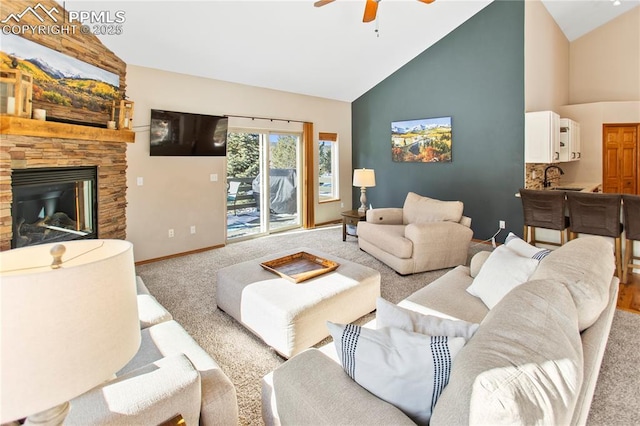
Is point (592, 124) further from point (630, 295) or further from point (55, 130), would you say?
point (55, 130)

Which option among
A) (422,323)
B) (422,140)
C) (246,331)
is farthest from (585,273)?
(422,140)

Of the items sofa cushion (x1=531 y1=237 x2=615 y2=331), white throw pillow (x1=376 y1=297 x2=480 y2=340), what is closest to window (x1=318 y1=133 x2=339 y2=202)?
sofa cushion (x1=531 y1=237 x2=615 y2=331)

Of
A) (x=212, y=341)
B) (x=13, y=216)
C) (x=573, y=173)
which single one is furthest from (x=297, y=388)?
(x=573, y=173)

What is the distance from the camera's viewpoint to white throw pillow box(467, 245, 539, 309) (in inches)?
81.8

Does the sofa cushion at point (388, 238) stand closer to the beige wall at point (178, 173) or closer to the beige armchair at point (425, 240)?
the beige armchair at point (425, 240)

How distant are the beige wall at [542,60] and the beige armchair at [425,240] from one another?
6.94 feet

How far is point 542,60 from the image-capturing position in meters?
5.47

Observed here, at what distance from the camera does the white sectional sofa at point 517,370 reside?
0.87 m

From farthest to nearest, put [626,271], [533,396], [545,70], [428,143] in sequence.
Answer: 1. [428,143]
2. [545,70]
3. [626,271]
4. [533,396]

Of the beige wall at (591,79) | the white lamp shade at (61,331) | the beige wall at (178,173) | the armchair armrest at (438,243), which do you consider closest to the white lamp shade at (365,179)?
the armchair armrest at (438,243)

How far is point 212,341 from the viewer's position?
271 centimetres

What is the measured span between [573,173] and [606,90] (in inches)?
66.5

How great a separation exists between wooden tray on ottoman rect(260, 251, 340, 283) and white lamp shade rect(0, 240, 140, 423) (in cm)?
206

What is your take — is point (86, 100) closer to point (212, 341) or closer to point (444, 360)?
point (212, 341)
